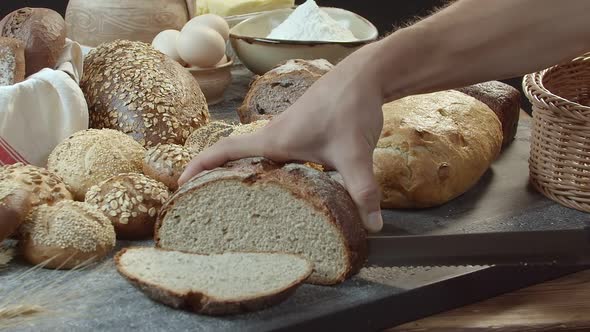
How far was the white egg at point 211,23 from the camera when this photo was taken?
2455 mm

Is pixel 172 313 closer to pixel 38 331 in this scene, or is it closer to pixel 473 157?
pixel 38 331

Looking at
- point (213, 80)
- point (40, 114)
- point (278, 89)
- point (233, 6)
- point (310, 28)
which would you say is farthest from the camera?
point (233, 6)

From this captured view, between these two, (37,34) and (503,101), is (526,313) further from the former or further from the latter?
(37,34)

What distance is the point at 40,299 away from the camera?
137cm

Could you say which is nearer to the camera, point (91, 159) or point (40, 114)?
point (91, 159)

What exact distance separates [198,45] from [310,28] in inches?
16.3

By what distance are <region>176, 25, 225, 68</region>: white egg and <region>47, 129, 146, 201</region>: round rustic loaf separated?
2.01 ft

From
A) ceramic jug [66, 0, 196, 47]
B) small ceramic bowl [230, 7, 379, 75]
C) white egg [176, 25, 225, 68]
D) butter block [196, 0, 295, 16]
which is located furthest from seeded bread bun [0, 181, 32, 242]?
butter block [196, 0, 295, 16]

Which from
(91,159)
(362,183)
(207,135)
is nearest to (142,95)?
(207,135)

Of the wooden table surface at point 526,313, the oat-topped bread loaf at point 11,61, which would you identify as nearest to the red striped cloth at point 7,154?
the oat-topped bread loaf at point 11,61

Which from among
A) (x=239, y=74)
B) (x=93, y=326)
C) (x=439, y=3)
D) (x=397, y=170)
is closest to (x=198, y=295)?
(x=93, y=326)

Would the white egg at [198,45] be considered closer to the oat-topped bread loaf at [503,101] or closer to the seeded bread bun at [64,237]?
Result: the oat-topped bread loaf at [503,101]

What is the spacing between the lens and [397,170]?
1790 mm

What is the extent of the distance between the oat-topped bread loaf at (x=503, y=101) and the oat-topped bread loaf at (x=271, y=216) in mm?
849
